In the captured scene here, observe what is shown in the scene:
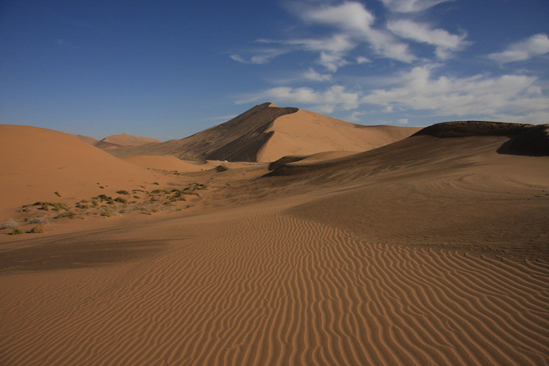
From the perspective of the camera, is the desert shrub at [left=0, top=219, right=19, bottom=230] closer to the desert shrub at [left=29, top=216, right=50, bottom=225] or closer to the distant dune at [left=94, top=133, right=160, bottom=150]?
the desert shrub at [left=29, top=216, right=50, bottom=225]

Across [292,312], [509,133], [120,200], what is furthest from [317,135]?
[292,312]

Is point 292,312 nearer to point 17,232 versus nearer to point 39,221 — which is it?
point 17,232

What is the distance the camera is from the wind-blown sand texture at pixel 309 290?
11.0ft

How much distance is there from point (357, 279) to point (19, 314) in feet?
18.8

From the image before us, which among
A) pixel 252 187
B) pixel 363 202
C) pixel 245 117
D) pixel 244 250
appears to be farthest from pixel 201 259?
pixel 245 117

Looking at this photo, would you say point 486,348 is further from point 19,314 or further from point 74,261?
point 74,261

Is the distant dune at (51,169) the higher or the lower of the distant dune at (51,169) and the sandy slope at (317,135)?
the lower

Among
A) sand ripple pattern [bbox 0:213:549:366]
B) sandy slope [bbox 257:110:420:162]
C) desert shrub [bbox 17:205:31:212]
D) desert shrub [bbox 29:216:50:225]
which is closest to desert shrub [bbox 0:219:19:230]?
desert shrub [bbox 29:216:50:225]

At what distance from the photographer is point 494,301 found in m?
3.77

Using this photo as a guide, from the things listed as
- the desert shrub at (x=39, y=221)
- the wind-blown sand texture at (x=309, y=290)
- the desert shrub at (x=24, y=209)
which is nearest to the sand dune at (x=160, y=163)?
the desert shrub at (x=24, y=209)

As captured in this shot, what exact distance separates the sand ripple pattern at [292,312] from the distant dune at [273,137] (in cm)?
5455

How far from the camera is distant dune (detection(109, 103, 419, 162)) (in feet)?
222

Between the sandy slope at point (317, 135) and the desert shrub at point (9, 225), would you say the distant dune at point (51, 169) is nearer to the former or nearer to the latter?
the desert shrub at point (9, 225)

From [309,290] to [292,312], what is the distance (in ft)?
2.31
